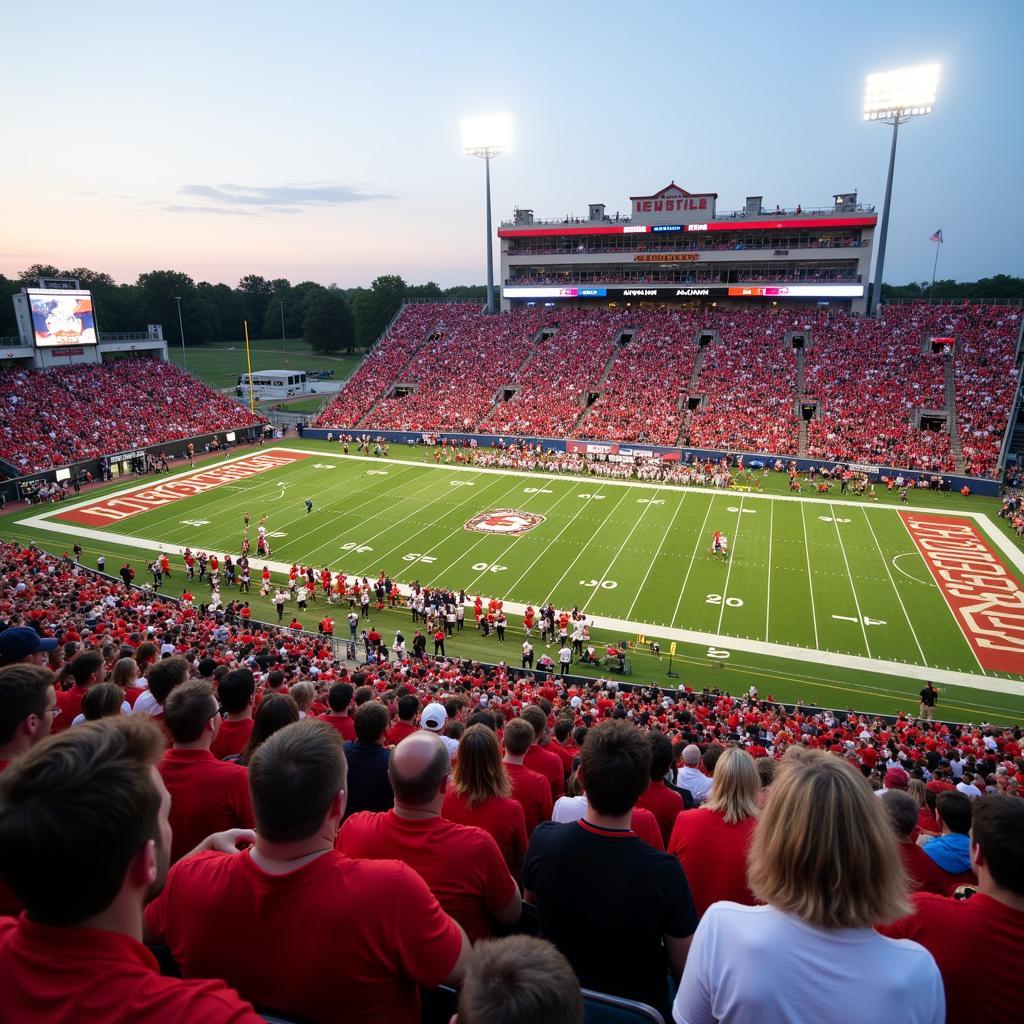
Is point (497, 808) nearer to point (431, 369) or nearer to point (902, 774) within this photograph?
point (902, 774)

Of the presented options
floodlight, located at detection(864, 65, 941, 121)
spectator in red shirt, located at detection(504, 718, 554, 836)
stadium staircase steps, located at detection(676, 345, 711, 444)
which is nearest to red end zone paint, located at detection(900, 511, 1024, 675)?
stadium staircase steps, located at detection(676, 345, 711, 444)

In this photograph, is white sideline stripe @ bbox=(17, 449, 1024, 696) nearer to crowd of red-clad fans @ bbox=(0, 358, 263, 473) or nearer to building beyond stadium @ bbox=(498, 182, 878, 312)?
crowd of red-clad fans @ bbox=(0, 358, 263, 473)

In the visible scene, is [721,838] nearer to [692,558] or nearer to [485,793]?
[485,793]

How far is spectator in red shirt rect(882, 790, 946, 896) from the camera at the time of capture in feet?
14.6

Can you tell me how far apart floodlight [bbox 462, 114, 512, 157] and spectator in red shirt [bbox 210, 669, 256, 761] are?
205ft

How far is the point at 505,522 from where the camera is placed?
102 feet

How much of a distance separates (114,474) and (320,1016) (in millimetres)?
42441

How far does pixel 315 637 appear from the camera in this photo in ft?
62.7

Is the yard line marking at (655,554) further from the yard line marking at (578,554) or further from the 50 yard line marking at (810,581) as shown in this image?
the 50 yard line marking at (810,581)

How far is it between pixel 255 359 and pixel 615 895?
10480 centimetres

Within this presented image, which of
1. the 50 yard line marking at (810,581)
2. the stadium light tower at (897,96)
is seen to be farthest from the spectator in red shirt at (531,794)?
the stadium light tower at (897,96)

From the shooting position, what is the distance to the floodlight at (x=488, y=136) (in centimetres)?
5981

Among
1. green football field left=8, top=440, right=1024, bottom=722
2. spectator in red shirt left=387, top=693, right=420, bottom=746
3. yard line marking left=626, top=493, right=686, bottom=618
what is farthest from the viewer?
yard line marking left=626, top=493, right=686, bottom=618

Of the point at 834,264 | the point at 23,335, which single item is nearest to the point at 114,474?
the point at 23,335
